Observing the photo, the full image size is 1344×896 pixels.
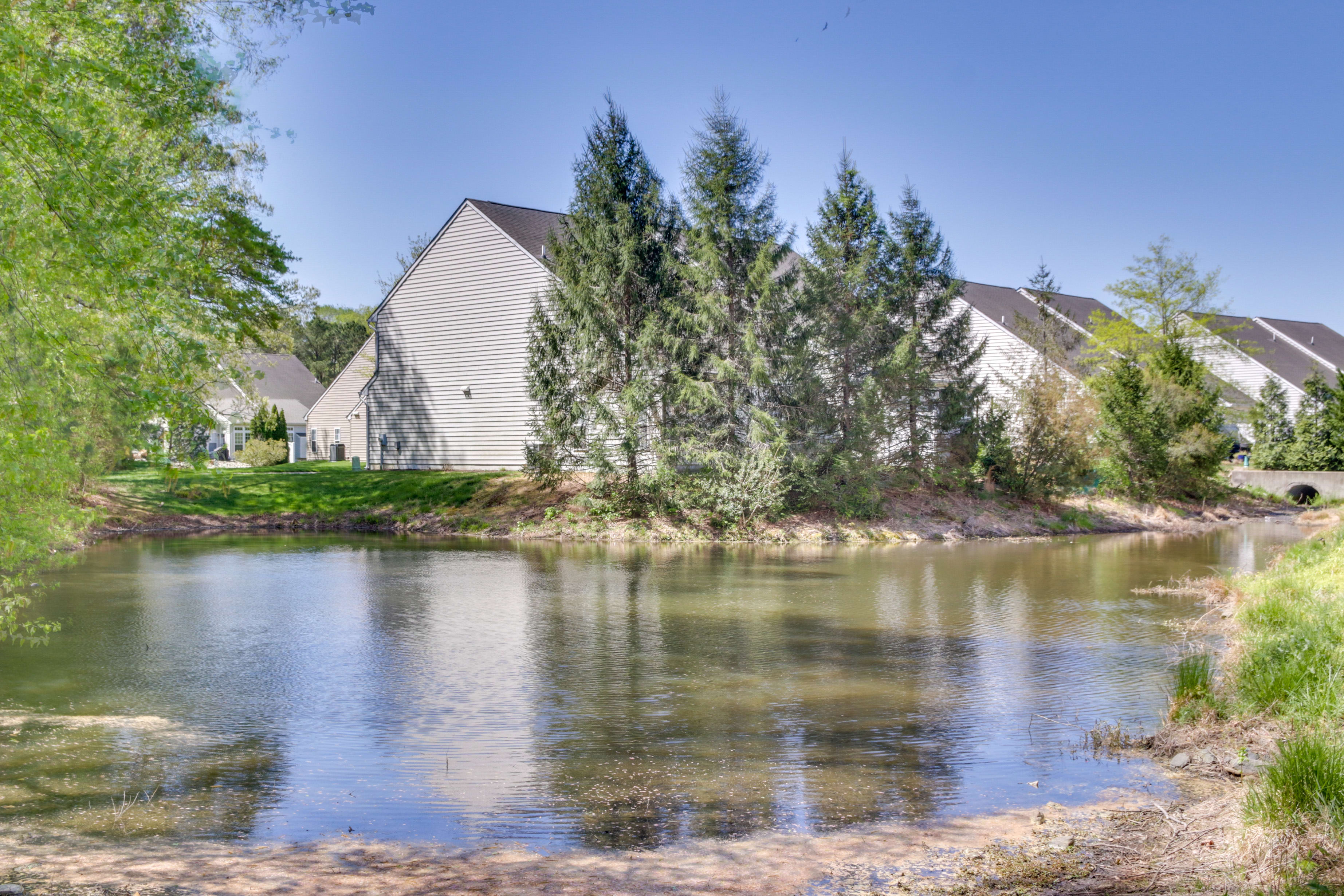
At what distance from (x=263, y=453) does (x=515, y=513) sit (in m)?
20.9

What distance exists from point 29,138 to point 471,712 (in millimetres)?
5595

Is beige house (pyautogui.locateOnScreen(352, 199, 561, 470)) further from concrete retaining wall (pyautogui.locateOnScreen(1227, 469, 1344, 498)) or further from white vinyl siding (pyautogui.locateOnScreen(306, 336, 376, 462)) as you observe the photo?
concrete retaining wall (pyautogui.locateOnScreen(1227, 469, 1344, 498))

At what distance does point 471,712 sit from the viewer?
898 cm

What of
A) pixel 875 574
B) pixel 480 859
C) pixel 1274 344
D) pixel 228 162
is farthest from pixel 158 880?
pixel 1274 344

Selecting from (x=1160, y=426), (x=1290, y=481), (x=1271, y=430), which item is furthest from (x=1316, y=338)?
(x=1160, y=426)

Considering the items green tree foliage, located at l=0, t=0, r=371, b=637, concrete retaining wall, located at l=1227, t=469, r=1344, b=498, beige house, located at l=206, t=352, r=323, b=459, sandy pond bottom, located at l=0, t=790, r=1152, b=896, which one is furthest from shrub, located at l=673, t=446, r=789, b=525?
beige house, located at l=206, t=352, r=323, b=459

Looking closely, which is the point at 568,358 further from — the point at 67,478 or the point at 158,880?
the point at 158,880

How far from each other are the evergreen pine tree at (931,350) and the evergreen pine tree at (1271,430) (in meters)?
19.8

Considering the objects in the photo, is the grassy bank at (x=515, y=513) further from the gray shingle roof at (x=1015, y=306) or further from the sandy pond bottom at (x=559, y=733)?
the gray shingle roof at (x=1015, y=306)

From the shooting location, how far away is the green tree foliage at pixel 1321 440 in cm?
4025

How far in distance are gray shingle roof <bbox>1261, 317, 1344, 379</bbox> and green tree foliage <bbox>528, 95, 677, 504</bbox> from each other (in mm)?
49307

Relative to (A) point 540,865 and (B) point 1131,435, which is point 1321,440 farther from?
(A) point 540,865

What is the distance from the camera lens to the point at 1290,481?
4019 centimetres

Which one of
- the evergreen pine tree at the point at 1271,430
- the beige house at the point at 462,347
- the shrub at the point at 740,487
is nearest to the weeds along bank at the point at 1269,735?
the shrub at the point at 740,487
